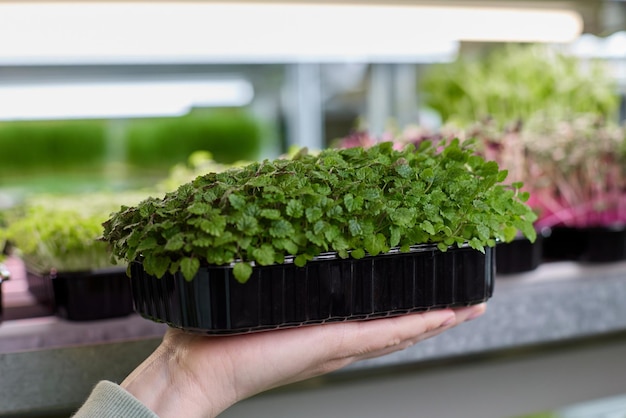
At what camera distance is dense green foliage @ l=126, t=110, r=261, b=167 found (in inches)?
130

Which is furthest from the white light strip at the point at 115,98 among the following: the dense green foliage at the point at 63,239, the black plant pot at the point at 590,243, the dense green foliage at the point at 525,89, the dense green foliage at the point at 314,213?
the dense green foliage at the point at 314,213

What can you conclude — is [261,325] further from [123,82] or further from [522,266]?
[123,82]

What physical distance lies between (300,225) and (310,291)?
0.09 metres

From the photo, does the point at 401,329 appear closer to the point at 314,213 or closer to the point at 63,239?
the point at 314,213

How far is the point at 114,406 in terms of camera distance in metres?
0.92

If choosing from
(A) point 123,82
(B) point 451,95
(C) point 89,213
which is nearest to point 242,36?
(C) point 89,213

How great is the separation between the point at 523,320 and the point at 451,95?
1505mm

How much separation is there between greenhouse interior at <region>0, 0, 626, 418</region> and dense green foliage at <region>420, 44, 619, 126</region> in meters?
0.01

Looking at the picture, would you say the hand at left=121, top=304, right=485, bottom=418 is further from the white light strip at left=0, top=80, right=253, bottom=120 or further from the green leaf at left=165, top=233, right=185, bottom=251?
the white light strip at left=0, top=80, right=253, bottom=120

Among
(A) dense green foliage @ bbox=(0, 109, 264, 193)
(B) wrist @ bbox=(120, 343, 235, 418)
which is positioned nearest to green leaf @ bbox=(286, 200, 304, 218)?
(B) wrist @ bbox=(120, 343, 235, 418)

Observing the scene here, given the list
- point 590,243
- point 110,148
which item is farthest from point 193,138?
point 590,243

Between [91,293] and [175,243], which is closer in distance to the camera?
[175,243]

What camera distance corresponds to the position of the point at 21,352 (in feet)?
3.96

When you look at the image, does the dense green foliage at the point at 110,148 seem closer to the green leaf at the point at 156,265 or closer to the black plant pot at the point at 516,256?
the black plant pot at the point at 516,256
